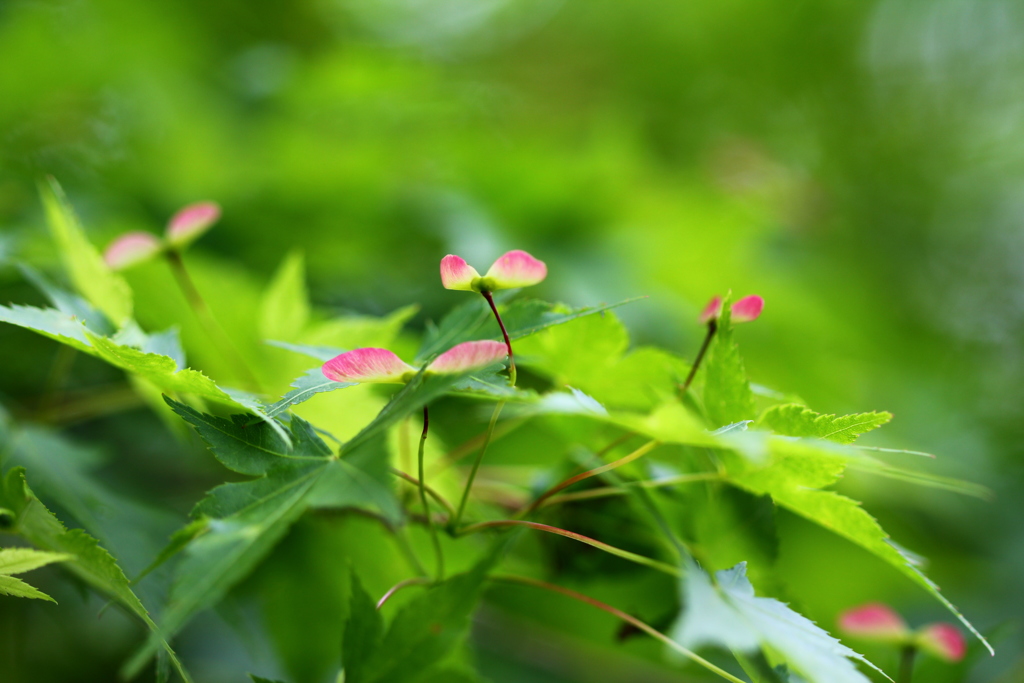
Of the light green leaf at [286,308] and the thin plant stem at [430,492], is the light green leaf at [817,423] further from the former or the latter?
the light green leaf at [286,308]

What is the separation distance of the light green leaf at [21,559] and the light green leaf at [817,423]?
1.21 feet

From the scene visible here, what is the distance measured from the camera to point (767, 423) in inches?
14.3

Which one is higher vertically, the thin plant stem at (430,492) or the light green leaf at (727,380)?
the light green leaf at (727,380)

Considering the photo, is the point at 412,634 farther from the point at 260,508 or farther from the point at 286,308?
the point at 286,308

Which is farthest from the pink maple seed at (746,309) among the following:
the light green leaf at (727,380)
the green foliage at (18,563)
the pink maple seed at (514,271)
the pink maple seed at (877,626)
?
the green foliage at (18,563)

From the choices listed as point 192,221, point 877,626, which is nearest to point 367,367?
point 192,221

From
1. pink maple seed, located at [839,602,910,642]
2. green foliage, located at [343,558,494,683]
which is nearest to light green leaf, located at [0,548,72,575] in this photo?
green foliage, located at [343,558,494,683]

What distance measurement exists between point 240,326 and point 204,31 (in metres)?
1.05

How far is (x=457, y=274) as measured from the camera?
13.6 inches

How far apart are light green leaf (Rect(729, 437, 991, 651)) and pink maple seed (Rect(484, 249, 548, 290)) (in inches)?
6.0

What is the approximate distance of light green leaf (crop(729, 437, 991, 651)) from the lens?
0.33m

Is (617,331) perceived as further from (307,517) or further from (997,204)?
(997,204)

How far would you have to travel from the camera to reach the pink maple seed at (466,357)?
0.31 meters

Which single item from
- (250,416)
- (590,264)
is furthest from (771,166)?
(250,416)
